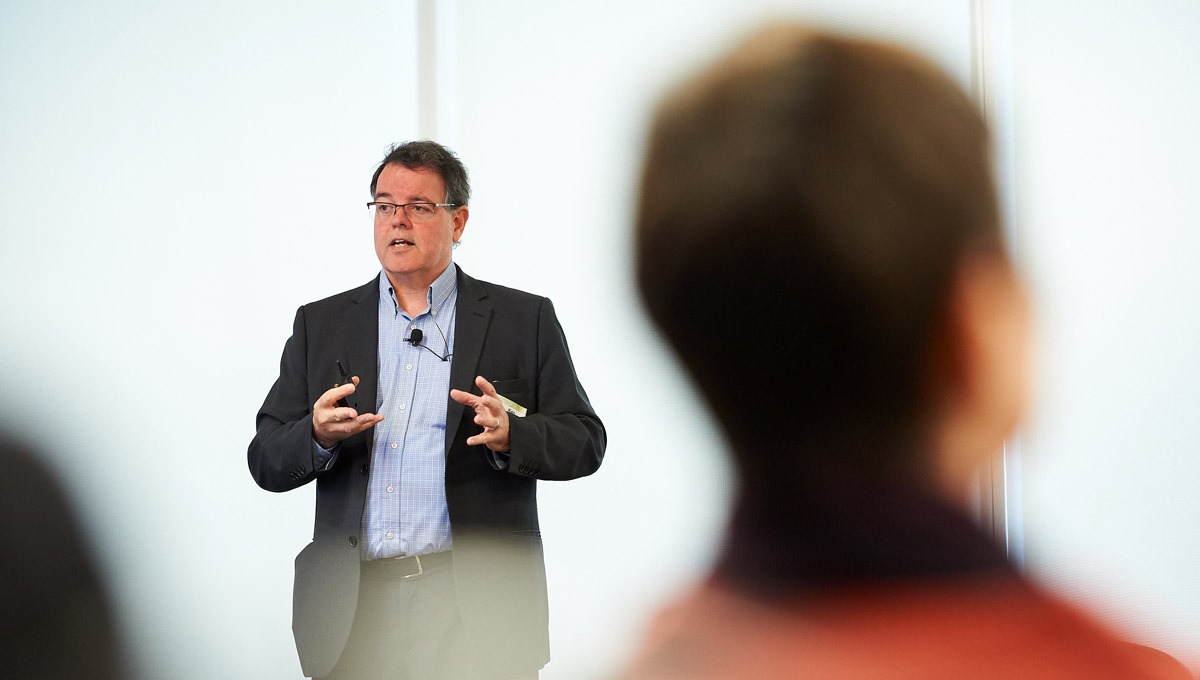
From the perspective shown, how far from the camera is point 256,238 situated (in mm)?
2340

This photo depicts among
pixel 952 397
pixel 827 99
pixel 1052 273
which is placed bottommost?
pixel 952 397

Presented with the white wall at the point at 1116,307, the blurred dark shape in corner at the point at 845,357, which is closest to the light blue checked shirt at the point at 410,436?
the blurred dark shape in corner at the point at 845,357

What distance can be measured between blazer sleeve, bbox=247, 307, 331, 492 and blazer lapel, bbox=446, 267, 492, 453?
0.76 ft

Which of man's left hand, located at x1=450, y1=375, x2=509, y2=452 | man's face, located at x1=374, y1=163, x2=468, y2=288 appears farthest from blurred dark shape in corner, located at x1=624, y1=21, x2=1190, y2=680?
man's left hand, located at x1=450, y1=375, x2=509, y2=452

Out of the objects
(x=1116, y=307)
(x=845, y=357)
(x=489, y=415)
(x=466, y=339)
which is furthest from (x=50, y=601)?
(x=1116, y=307)

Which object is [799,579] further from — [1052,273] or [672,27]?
[672,27]

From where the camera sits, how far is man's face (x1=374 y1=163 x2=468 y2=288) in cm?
172

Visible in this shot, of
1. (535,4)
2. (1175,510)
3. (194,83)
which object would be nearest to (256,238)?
(194,83)

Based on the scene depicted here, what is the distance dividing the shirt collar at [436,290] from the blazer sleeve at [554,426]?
18cm

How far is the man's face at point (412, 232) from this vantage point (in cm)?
172

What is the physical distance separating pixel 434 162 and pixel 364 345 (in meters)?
0.37

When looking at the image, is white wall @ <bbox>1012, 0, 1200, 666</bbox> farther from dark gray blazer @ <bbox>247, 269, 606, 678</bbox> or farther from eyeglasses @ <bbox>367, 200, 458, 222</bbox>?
eyeglasses @ <bbox>367, 200, 458, 222</bbox>

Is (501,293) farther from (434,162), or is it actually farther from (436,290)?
(434,162)

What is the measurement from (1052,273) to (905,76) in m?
0.52
